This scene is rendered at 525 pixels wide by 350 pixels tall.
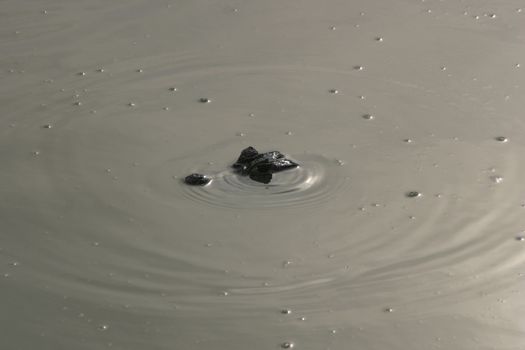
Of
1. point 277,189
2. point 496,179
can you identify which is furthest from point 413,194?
point 277,189

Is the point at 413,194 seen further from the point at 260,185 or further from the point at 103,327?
the point at 103,327

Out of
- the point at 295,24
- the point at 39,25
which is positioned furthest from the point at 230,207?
the point at 39,25

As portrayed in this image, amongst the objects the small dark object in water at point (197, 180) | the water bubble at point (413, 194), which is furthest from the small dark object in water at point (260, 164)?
the water bubble at point (413, 194)

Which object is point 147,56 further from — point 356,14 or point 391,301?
point 391,301

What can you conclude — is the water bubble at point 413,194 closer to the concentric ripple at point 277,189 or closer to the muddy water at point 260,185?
the muddy water at point 260,185

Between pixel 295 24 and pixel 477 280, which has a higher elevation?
pixel 295 24

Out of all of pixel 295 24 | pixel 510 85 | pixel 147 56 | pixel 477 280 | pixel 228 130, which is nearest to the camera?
pixel 477 280
